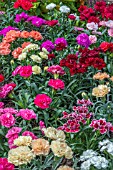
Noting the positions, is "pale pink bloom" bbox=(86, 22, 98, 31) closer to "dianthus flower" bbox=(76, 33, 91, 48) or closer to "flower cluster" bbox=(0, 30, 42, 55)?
"dianthus flower" bbox=(76, 33, 91, 48)

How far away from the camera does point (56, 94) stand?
14.0 feet

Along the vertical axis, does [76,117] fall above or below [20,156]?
below

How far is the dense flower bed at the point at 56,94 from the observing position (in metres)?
3.30

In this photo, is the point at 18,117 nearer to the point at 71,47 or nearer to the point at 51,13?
the point at 71,47

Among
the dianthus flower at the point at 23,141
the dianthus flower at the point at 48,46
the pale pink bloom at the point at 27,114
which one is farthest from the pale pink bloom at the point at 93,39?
the dianthus flower at the point at 23,141

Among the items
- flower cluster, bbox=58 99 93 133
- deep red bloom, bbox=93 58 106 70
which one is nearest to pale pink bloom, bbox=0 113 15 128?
flower cluster, bbox=58 99 93 133

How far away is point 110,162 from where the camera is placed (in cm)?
340

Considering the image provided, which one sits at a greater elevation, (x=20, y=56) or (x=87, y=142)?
(x=20, y=56)

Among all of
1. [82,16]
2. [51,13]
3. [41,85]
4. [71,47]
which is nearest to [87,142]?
[41,85]

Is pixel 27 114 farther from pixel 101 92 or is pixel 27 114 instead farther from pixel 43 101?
pixel 101 92

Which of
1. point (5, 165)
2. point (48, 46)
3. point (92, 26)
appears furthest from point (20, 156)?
point (92, 26)

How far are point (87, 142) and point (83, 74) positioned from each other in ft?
3.24

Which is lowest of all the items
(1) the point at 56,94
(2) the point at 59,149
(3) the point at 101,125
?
(1) the point at 56,94

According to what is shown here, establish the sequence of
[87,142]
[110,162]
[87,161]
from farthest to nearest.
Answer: [87,142] → [110,162] → [87,161]
